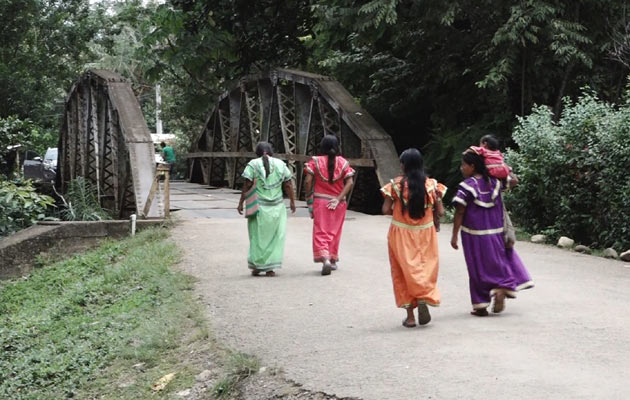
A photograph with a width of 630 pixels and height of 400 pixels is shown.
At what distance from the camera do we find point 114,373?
711cm

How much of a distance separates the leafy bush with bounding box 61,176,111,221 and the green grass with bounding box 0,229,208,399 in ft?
13.1

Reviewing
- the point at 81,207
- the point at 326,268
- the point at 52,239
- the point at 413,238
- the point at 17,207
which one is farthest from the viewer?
the point at 81,207

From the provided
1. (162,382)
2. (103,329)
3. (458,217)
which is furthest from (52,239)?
(458,217)

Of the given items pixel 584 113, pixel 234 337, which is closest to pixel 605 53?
pixel 584 113

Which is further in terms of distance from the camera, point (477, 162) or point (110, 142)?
point (110, 142)

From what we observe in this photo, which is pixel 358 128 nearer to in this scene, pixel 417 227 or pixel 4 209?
pixel 4 209

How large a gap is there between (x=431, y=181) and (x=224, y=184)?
63.0 ft

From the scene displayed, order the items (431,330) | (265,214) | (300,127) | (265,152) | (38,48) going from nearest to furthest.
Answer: (431,330), (265,214), (265,152), (300,127), (38,48)

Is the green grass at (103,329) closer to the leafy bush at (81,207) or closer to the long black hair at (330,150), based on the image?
the long black hair at (330,150)

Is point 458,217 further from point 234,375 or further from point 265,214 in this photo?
point 265,214

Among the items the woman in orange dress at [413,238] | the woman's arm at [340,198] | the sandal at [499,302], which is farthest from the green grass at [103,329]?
the sandal at [499,302]

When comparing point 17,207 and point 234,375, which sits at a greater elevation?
point 17,207

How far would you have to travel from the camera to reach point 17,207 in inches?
609

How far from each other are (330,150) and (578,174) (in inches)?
152
